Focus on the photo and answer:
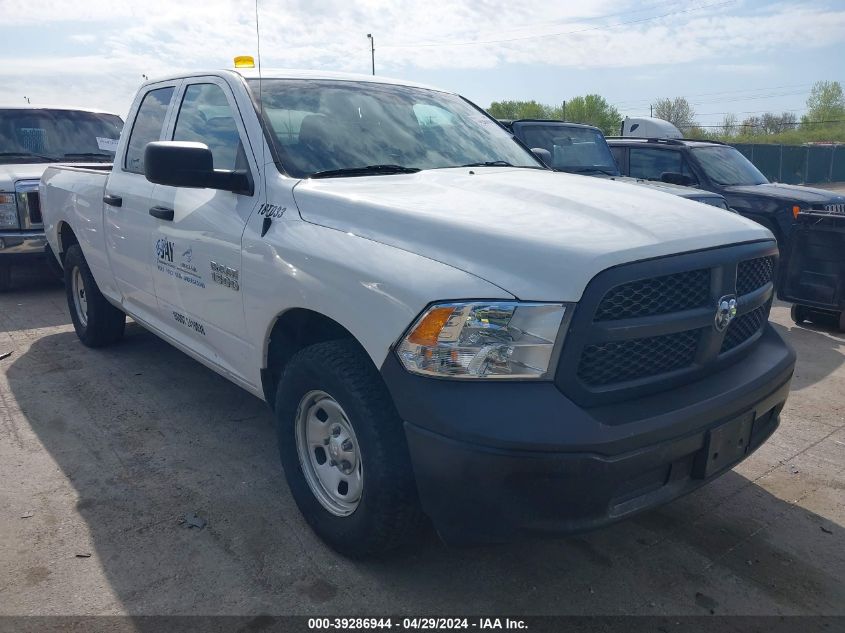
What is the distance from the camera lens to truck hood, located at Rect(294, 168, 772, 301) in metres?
2.30

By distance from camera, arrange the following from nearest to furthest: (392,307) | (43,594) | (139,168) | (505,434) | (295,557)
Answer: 1. (505,434)
2. (392,307)
3. (43,594)
4. (295,557)
5. (139,168)

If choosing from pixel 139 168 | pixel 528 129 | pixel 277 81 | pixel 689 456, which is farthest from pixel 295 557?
pixel 528 129

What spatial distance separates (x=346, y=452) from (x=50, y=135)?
775cm

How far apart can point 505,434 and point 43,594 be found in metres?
1.91

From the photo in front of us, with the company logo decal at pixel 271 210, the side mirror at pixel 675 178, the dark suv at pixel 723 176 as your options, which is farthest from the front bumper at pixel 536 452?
the side mirror at pixel 675 178

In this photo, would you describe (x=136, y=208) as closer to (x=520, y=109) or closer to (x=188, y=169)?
(x=188, y=169)

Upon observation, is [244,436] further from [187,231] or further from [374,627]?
[374,627]

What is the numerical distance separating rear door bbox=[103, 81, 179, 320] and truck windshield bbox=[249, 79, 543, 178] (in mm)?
1121

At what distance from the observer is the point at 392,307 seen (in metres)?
2.41

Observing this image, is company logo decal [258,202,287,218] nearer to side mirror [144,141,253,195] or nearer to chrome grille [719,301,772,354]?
side mirror [144,141,253,195]

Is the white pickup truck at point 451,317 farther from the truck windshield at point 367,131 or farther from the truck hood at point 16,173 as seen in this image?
the truck hood at point 16,173

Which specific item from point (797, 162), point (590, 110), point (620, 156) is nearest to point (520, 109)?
point (590, 110)

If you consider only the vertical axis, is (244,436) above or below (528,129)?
below

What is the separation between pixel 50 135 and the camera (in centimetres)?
880
